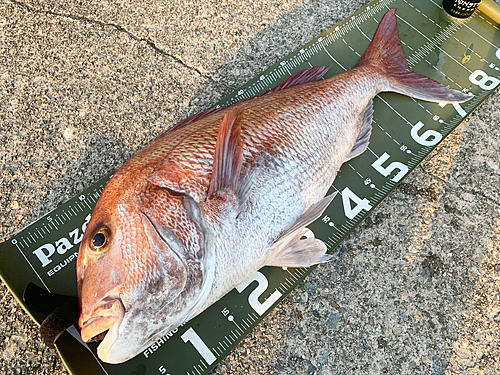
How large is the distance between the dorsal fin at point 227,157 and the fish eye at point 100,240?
44cm

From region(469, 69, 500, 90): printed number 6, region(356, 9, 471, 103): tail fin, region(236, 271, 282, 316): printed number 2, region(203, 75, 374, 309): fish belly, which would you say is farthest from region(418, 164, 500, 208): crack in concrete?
region(236, 271, 282, 316): printed number 2

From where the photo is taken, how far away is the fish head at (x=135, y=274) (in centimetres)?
121

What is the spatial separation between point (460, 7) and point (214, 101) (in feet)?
6.98

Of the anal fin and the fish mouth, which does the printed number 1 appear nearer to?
the fish mouth

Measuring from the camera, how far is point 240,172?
1.56 metres

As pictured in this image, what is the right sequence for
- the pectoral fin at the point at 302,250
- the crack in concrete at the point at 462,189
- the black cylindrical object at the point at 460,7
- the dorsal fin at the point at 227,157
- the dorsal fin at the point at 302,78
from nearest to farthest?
1. the dorsal fin at the point at 227,157
2. the pectoral fin at the point at 302,250
3. the dorsal fin at the point at 302,78
4. the crack in concrete at the point at 462,189
5. the black cylindrical object at the point at 460,7

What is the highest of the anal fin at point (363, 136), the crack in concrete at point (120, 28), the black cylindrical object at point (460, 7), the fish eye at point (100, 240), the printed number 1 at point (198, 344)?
the crack in concrete at point (120, 28)

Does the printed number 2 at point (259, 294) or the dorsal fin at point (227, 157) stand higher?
the dorsal fin at point (227, 157)

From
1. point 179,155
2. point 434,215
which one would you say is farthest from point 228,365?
point 434,215

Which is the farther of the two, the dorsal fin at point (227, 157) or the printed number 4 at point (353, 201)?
the printed number 4 at point (353, 201)

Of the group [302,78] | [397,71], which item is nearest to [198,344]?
[302,78]

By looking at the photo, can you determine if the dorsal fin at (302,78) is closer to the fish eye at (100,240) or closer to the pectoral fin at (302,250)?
the pectoral fin at (302,250)

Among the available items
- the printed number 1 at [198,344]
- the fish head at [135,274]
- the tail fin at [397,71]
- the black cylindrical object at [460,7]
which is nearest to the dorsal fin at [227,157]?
the fish head at [135,274]

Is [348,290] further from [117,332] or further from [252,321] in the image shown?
[117,332]
